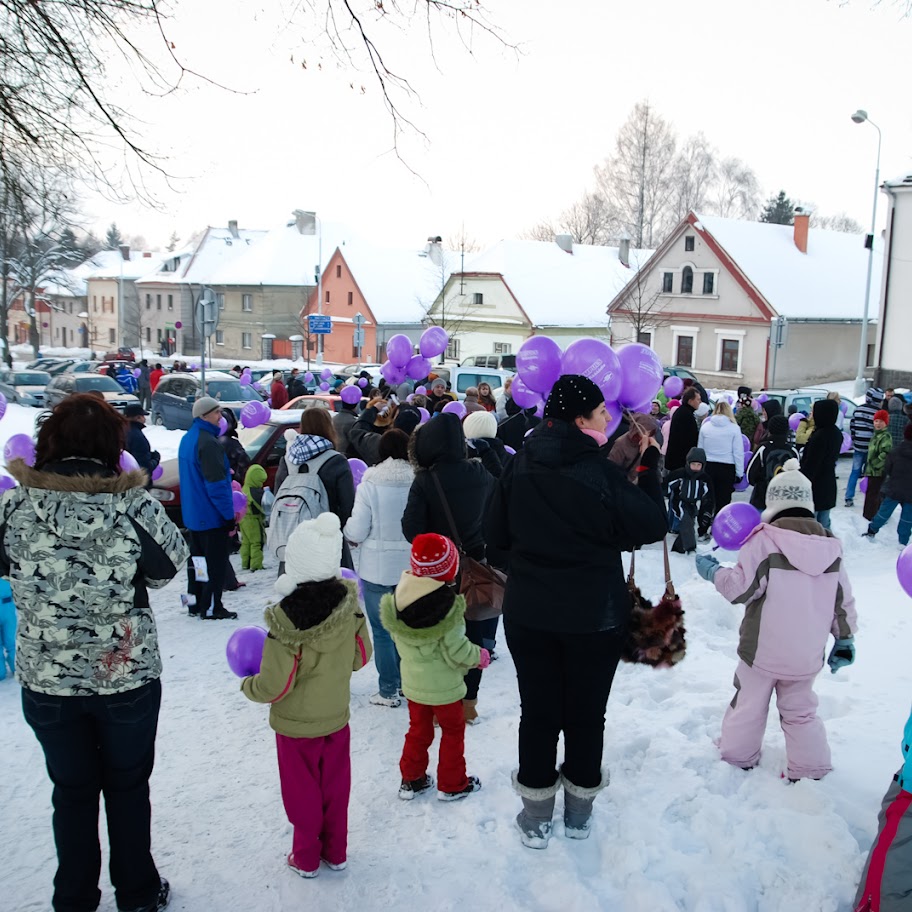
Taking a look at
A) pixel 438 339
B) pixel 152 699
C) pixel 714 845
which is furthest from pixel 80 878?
pixel 438 339

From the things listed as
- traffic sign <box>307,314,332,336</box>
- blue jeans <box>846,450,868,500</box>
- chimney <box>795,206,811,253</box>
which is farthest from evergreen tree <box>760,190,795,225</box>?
blue jeans <box>846,450,868,500</box>

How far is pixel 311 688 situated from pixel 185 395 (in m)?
23.5

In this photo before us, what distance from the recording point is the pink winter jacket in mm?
4148

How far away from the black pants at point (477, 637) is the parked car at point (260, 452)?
168 inches

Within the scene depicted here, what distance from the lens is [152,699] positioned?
10.8ft

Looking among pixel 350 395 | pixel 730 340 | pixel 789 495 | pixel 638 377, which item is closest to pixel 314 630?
pixel 789 495

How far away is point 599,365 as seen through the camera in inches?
205

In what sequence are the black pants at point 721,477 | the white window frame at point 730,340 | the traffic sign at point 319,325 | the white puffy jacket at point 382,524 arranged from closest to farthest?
1. the white puffy jacket at point 382,524
2. the black pants at point 721,477
3. the white window frame at point 730,340
4. the traffic sign at point 319,325

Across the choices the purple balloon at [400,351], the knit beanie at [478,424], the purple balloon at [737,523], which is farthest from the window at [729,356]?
the purple balloon at [737,523]

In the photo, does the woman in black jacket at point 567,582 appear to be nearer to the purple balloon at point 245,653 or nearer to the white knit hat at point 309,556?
the white knit hat at point 309,556

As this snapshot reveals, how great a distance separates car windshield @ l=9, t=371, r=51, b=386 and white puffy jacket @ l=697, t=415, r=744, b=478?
26.7 meters

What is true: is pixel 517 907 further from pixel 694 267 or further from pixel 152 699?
pixel 694 267

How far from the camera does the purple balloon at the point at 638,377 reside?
5289 millimetres

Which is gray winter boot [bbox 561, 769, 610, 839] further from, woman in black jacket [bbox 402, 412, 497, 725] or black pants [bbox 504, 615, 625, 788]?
woman in black jacket [bbox 402, 412, 497, 725]
